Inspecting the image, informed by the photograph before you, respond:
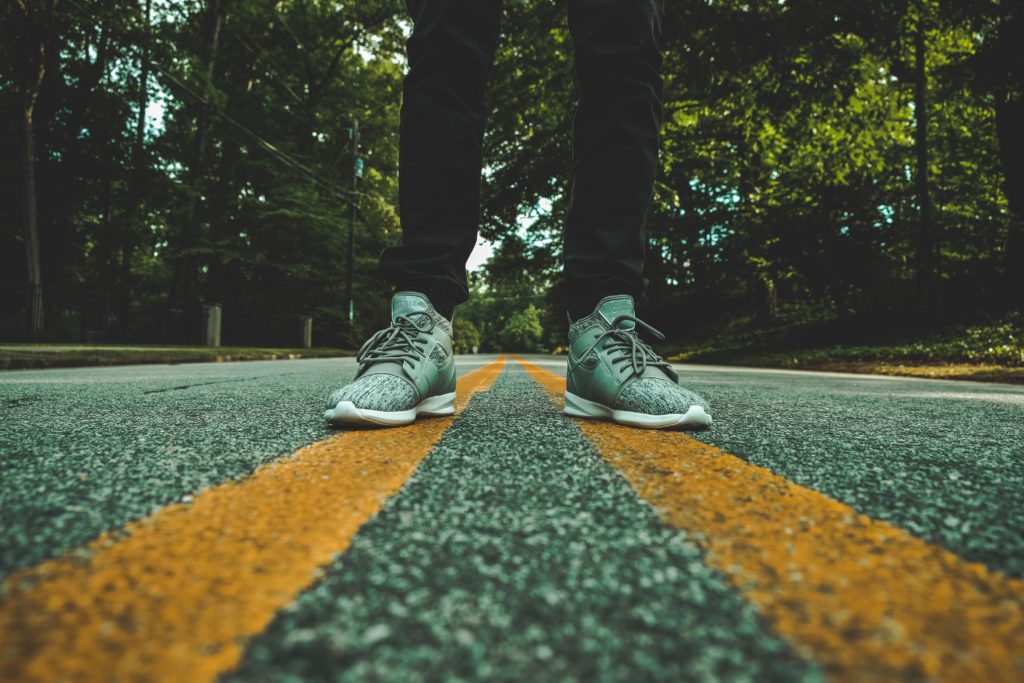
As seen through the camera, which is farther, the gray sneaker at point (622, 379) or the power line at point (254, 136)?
the power line at point (254, 136)

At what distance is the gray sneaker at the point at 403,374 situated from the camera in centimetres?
139

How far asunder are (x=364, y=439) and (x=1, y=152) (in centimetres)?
2055

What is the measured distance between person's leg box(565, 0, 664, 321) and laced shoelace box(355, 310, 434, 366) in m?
0.53

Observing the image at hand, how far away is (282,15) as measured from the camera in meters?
21.5

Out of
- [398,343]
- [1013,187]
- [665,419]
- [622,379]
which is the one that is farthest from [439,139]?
[1013,187]

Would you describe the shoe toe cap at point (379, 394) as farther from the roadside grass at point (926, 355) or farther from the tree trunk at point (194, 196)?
the tree trunk at point (194, 196)

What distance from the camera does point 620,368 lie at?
160 cm

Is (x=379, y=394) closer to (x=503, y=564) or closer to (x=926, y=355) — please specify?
(x=503, y=564)

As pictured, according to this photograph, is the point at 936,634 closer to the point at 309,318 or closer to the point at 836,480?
the point at 836,480

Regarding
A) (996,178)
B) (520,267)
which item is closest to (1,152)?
(520,267)

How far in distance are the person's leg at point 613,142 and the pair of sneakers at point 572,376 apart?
12cm

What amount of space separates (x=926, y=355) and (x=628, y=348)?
31.3 feet

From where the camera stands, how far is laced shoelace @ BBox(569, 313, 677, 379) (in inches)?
63.4

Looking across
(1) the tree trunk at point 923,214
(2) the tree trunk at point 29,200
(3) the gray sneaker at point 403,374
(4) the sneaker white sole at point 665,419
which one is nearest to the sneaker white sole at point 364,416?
(3) the gray sneaker at point 403,374
